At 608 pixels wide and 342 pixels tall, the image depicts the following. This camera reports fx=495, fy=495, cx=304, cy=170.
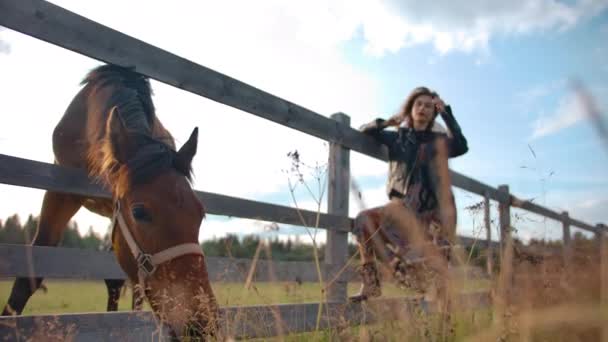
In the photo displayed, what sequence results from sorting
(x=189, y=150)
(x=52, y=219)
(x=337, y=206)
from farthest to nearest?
(x=337, y=206) < (x=52, y=219) < (x=189, y=150)

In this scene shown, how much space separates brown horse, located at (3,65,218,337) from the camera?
2184 mm

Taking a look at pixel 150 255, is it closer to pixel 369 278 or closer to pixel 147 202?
pixel 147 202

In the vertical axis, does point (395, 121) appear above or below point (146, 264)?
above

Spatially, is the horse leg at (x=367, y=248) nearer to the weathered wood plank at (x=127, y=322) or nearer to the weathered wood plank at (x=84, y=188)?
the weathered wood plank at (x=84, y=188)

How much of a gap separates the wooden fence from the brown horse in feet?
0.49

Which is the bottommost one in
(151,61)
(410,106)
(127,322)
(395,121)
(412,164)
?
(127,322)

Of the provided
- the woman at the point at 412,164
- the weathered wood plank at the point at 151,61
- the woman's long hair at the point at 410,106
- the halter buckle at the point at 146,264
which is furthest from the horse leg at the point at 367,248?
the halter buckle at the point at 146,264

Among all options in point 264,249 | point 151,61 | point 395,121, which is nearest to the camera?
point 264,249

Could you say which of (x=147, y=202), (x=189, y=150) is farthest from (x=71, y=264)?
(x=189, y=150)

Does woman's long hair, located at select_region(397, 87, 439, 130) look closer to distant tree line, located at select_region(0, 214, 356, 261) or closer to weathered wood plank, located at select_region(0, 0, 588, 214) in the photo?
weathered wood plank, located at select_region(0, 0, 588, 214)

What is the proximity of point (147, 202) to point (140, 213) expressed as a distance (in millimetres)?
63

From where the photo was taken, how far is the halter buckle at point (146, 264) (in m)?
2.35

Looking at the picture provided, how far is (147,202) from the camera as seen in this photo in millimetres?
2432

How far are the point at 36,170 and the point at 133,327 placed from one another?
0.90 metres
